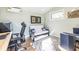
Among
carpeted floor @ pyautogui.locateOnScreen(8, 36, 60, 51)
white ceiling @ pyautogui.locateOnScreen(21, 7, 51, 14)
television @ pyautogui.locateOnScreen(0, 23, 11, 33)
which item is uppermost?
white ceiling @ pyautogui.locateOnScreen(21, 7, 51, 14)

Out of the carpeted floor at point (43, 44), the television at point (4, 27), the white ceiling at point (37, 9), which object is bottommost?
the carpeted floor at point (43, 44)

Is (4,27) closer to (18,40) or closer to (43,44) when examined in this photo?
(18,40)

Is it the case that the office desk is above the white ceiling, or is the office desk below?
below

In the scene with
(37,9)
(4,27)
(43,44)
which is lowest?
(43,44)

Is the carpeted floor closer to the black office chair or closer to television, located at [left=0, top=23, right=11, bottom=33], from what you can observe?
the black office chair

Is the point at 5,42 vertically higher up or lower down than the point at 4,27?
lower down

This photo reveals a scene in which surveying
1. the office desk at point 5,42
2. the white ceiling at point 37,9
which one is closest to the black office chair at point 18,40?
the office desk at point 5,42

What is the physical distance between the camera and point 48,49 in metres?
1.48

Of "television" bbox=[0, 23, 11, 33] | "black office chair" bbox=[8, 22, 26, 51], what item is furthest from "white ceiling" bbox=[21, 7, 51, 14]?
"television" bbox=[0, 23, 11, 33]

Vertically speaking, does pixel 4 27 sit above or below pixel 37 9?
below

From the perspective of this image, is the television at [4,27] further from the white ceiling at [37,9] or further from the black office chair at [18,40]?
the white ceiling at [37,9]

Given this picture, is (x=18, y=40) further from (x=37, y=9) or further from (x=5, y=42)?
(x=37, y=9)

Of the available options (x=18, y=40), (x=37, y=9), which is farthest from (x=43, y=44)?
(x=37, y=9)
